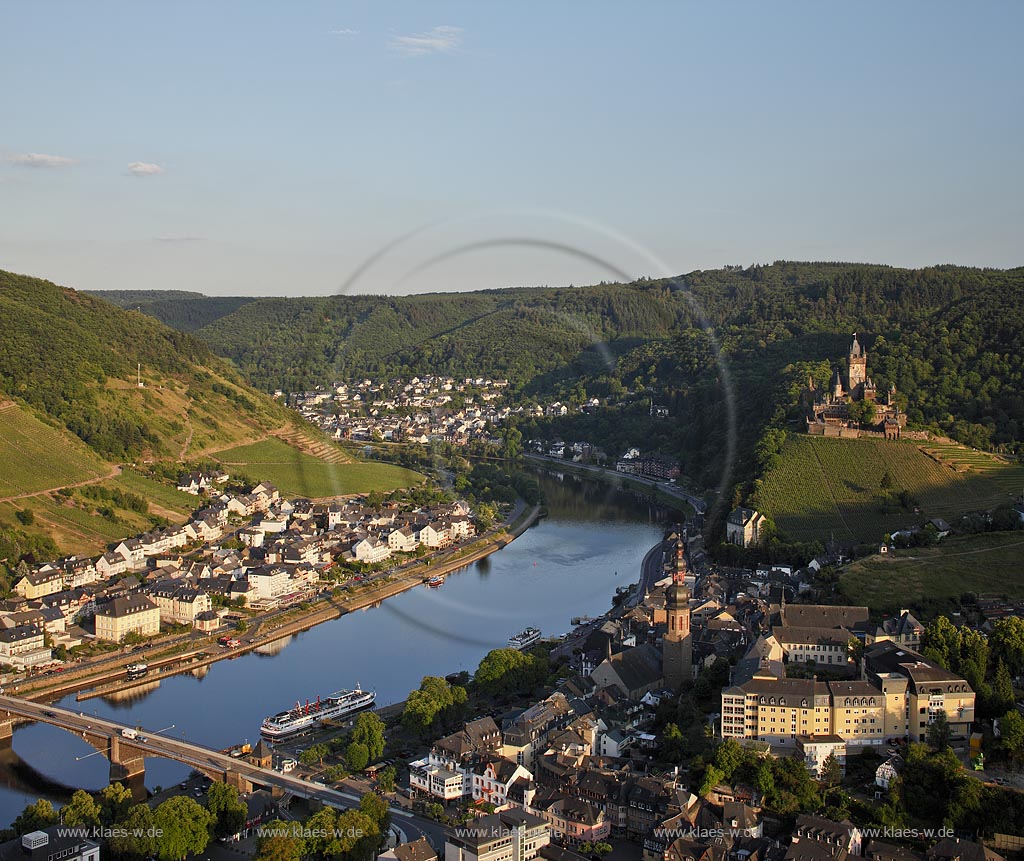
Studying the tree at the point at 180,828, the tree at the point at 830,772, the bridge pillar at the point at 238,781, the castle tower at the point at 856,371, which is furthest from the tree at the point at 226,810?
the castle tower at the point at 856,371

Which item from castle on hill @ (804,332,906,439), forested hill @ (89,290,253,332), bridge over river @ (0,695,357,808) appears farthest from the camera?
forested hill @ (89,290,253,332)

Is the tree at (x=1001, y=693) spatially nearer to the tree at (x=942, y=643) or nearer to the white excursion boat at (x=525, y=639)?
the tree at (x=942, y=643)

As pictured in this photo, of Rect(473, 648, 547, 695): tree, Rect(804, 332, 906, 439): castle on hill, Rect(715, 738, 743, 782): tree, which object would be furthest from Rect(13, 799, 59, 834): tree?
Rect(804, 332, 906, 439): castle on hill

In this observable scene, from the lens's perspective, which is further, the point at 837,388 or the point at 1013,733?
the point at 837,388

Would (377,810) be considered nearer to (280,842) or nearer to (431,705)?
(280,842)

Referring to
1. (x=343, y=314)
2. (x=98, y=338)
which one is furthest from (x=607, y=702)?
(x=98, y=338)

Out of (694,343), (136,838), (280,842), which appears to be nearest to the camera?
(280,842)

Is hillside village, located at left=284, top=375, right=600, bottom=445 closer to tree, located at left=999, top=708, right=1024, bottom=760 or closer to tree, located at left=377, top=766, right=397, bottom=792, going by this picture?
tree, located at left=377, top=766, right=397, bottom=792

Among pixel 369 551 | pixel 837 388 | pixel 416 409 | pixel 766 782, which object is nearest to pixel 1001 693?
pixel 766 782
